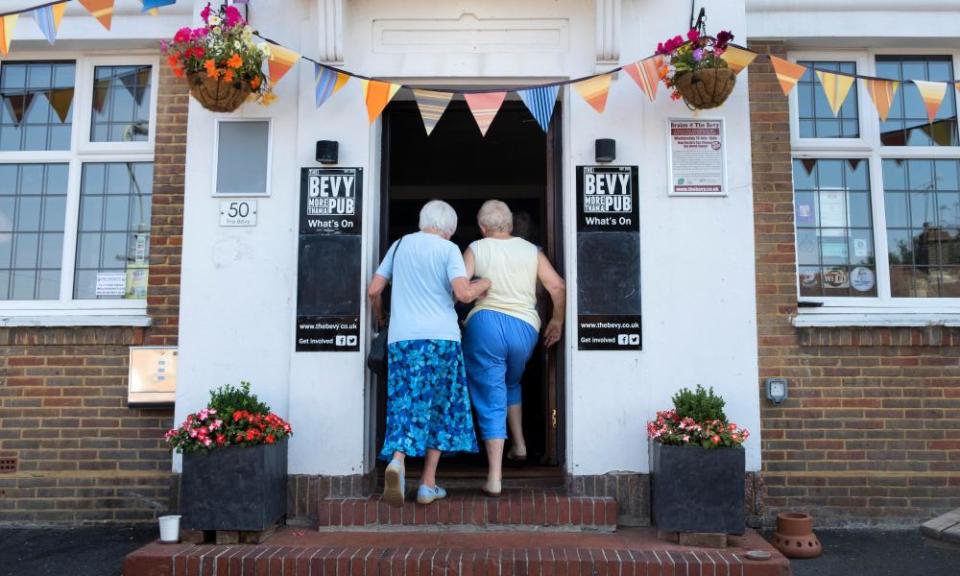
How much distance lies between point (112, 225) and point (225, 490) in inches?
98.7

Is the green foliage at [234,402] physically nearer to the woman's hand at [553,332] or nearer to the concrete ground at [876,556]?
the woman's hand at [553,332]

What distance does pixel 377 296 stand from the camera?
15.9 feet

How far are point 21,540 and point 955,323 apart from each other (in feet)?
21.3

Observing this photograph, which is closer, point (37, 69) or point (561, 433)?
point (561, 433)

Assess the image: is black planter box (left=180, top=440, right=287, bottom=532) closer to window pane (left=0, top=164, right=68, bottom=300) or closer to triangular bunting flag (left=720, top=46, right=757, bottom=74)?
window pane (left=0, top=164, right=68, bottom=300)

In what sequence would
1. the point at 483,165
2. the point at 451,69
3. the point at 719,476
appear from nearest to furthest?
the point at 719,476
the point at 451,69
the point at 483,165

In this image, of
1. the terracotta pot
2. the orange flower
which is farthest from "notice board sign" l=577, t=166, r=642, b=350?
the orange flower

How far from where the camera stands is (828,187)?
5.58m

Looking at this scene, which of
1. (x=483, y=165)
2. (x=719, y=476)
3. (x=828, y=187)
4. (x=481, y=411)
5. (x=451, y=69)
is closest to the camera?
(x=719, y=476)

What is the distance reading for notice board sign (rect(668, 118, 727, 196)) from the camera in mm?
4980

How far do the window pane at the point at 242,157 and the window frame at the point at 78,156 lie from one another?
3.00 ft

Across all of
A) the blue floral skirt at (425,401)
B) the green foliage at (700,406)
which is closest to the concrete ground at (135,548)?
the green foliage at (700,406)

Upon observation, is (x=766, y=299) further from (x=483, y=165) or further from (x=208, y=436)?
(x=483, y=165)

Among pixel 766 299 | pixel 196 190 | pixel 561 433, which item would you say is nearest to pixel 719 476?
pixel 561 433
